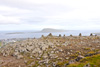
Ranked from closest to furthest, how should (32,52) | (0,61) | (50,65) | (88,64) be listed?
(88,64), (50,65), (0,61), (32,52)

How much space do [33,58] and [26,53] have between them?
12.4 ft

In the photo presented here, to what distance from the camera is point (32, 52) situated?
2497cm

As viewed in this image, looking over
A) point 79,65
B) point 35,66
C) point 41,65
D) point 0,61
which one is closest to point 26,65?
point 35,66

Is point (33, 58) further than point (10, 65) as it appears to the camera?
Yes

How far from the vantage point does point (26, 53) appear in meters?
25.3

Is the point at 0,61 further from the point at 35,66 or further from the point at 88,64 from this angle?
the point at 88,64

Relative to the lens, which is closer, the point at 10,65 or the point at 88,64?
the point at 88,64

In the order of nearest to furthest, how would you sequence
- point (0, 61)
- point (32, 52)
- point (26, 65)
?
point (26, 65)
point (0, 61)
point (32, 52)

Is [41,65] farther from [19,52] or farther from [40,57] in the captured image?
[19,52]

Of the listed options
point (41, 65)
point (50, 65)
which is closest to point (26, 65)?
point (41, 65)

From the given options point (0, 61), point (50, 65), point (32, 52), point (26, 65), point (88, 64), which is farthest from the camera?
point (32, 52)

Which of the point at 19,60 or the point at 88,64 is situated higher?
the point at 88,64

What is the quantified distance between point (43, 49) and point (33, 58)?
472 centimetres

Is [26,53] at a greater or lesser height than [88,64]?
lesser
